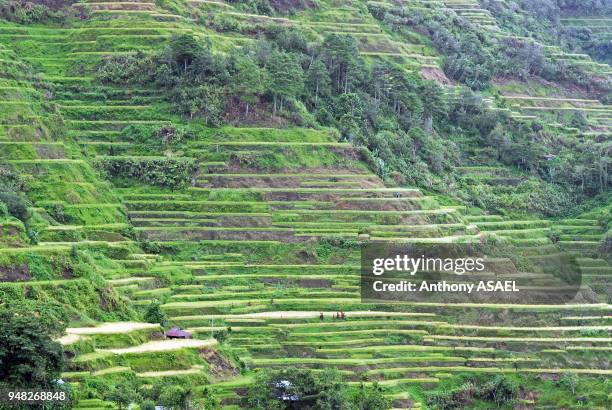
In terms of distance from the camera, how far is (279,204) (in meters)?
58.0

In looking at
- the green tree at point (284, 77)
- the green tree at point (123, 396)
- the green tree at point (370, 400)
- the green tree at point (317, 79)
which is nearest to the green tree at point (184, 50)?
the green tree at point (284, 77)

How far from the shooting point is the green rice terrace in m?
45.9

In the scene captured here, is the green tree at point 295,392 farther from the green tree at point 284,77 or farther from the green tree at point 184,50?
the green tree at point 184,50

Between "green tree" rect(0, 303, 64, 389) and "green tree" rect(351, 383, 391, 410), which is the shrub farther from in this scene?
"green tree" rect(0, 303, 64, 389)

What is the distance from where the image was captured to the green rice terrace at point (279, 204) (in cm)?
4594

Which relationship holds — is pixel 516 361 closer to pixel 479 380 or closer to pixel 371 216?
pixel 479 380

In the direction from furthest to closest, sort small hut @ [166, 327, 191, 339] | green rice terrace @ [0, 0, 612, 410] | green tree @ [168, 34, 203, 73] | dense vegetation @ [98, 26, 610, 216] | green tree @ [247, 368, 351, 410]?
dense vegetation @ [98, 26, 610, 216] < green tree @ [168, 34, 203, 73] < small hut @ [166, 327, 191, 339] < green rice terrace @ [0, 0, 612, 410] < green tree @ [247, 368, 351, 410]

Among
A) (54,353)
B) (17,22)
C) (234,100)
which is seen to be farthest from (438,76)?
(54,353)

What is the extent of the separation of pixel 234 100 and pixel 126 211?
8.99 m

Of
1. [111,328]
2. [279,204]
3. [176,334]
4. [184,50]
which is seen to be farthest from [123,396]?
[184,50]

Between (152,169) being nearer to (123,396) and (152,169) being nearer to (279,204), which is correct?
(279,204)

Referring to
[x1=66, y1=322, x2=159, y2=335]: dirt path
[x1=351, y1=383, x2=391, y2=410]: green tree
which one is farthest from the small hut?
[x1=351, y1=383, x2=391, y2=410]: green tree

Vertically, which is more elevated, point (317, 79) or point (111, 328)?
point (317, 79)

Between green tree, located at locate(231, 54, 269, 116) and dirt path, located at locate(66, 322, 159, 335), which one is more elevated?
green tree, located at locate(231, 54, 269, 116)
